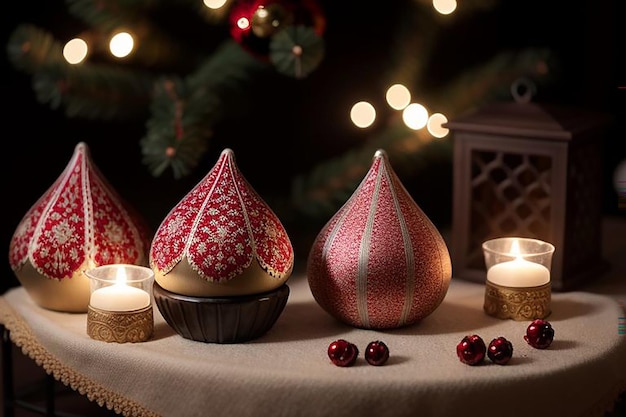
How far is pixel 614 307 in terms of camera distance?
52.9 inches

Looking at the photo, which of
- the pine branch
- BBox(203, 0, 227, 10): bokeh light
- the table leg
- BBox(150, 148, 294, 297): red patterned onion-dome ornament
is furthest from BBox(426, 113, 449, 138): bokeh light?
the table leg

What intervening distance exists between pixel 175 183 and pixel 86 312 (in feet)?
1.85

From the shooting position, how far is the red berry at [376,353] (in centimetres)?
113

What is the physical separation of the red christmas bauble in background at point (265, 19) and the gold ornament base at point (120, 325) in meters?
0.47

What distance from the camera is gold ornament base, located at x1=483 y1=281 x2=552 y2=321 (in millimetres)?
1290

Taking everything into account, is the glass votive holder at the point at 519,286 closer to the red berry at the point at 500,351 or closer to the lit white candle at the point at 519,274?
the lit white candle at the point at 519,274

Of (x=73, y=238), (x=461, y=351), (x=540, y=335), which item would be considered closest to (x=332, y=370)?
(x=461, y=351)

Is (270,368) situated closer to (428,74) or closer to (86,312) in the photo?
(86,312)

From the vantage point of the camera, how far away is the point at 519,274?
130 cm

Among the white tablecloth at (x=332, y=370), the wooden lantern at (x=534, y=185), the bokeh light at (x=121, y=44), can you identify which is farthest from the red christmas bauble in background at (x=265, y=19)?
the white tablecloth at (x=332, y=370)

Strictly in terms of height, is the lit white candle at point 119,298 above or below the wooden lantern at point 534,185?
below

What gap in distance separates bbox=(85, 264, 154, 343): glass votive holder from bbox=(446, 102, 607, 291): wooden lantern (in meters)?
0.51

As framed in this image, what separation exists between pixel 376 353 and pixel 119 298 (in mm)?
317

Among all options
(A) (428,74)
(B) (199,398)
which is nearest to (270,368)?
(B) (199,398)
